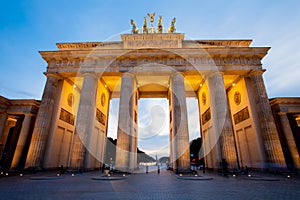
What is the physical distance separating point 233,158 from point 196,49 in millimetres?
12103

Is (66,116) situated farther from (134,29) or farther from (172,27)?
(172,27)

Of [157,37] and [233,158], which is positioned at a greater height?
[157,37]

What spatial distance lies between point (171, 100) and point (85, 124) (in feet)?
33.4

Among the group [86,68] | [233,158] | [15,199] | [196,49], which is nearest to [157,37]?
[196,49]

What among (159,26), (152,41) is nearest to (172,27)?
(159,26)

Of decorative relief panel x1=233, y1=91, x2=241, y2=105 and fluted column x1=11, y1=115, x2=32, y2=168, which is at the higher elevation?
decorative relief panel x1=233, y1=91, x2=241, y2=105

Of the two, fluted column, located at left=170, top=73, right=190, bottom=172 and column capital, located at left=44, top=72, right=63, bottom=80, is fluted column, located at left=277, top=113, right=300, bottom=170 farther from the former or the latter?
column capital, located at left=44, top=72, right=63, bottom=80

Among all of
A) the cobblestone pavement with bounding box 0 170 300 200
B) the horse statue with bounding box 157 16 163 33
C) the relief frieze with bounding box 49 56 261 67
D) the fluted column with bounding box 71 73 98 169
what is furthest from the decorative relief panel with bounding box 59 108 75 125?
the horse statue with bounding box 157 16 163 33

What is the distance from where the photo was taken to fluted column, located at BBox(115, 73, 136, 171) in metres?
14.7

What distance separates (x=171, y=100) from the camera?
19094 mm

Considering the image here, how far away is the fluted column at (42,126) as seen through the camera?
49.6 feet

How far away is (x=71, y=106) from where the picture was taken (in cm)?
2125

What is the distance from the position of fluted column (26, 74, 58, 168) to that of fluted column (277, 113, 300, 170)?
25262 mm

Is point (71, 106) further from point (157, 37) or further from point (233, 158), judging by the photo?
point (233, 158)
